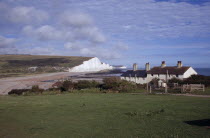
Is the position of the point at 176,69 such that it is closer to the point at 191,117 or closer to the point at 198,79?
the point at 198,79

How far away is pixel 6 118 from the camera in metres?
12.5

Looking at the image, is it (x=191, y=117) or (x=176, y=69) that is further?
(x=176, y=69)

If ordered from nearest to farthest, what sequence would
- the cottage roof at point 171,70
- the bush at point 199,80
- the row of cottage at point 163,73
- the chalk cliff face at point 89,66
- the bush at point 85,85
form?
the bush at point 85,85 < the bush at point 199,80 < the row of cottage at point 163,73 < the cottage roof at point 171,70 < the chalk cliff face at point 89,66

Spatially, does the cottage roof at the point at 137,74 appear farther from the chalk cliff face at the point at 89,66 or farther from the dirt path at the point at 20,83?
the chalk cliff face at the point at 89,66

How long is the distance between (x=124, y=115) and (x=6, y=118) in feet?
20.1

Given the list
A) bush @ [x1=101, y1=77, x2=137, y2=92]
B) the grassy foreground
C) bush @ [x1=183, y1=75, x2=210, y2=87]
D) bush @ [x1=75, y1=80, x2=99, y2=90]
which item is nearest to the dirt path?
bush @ [x1=75, y1=80, x2=99, y2=90]

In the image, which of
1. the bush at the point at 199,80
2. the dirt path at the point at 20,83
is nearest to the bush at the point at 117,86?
the bush at the point at 199,80

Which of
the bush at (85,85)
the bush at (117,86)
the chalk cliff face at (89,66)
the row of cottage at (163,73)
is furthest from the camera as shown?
the chalk cliff face at (89,66)

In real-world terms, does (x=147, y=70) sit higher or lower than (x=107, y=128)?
higher

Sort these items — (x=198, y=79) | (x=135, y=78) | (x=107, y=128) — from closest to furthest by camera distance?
(x=107, y=128), (x=198, y=79), (x=135, y=78)

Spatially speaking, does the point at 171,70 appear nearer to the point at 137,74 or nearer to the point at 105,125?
the point at 137,74

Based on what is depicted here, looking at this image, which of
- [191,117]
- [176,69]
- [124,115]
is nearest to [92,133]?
[124,115]

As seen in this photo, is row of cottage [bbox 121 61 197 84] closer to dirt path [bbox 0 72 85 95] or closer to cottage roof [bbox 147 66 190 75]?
cottage roof [bbox 147 66 190 75]

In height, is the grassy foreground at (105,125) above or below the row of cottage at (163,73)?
below
